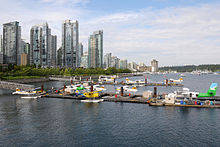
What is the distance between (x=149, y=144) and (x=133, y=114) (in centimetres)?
1909

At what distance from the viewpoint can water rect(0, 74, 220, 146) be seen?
109ft

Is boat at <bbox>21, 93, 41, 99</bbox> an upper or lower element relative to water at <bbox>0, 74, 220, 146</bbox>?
upper

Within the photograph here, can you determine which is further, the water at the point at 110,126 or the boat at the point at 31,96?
the boat at the point at 31,96

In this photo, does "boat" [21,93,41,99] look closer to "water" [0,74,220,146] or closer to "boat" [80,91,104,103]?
"boat" [80,91,104,103]

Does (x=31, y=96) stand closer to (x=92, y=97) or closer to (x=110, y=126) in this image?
(x=92, y=97)

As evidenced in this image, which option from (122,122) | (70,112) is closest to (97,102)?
(70,112)

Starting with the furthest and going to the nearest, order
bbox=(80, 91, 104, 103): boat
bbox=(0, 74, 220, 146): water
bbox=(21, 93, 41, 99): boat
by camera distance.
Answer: bbox=(21, 93, 41, 99): boat
bbox=(80, 91, 104, 103): boat
bbox=(0, 74, 220, 146): water

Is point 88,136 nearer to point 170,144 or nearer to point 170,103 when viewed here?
point 170,144

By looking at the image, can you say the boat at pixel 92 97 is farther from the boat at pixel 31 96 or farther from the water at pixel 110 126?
the boat at pixel 31 96

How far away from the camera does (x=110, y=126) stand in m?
41.0

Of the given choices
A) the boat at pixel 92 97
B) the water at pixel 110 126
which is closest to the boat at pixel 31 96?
the boat at pixel 92 97

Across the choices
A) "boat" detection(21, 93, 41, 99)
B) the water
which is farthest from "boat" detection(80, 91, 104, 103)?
"boat" detection(21, 93, 41, 99)

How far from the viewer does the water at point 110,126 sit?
109 ft

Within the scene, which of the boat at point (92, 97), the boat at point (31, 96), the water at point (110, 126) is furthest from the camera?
the boat at point (31, 96)
